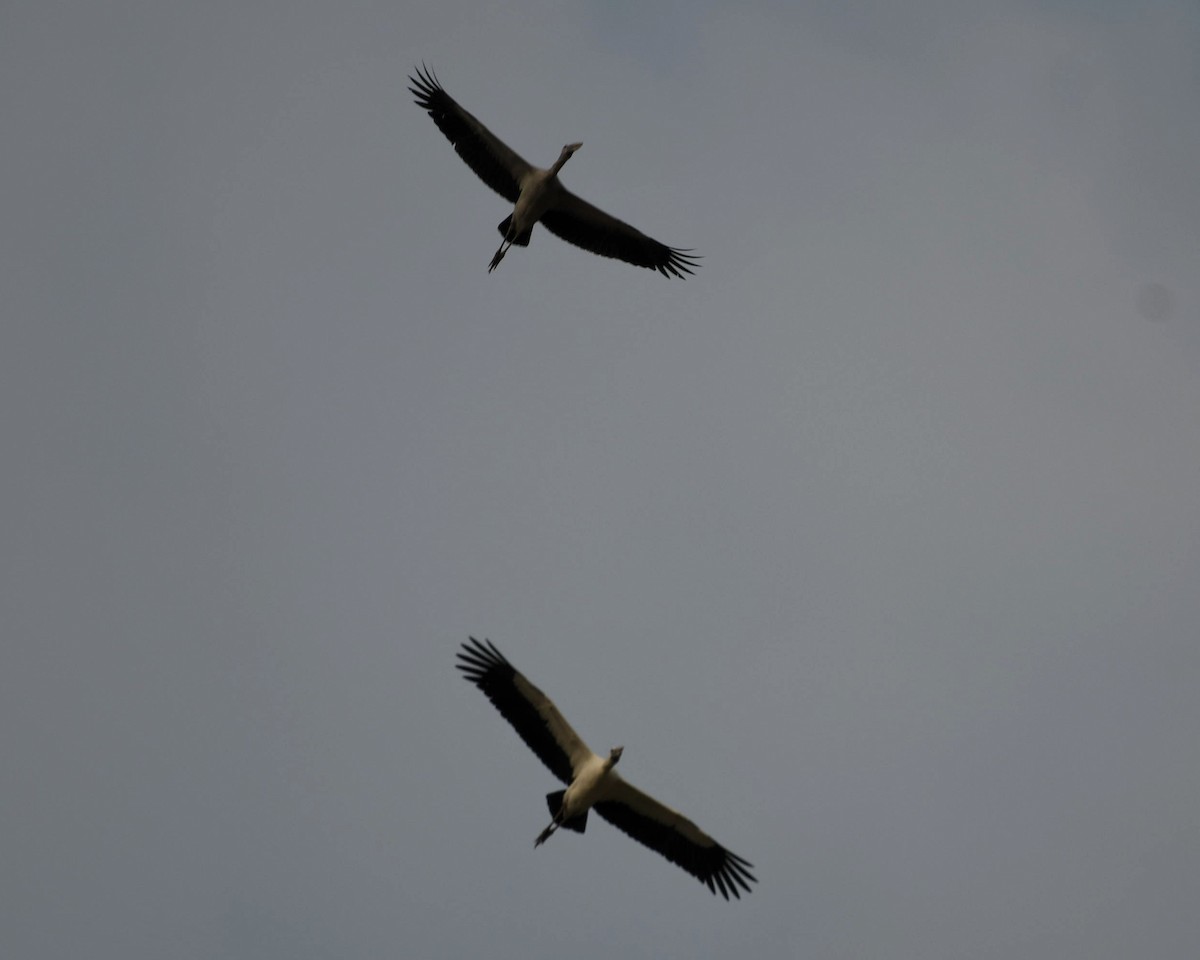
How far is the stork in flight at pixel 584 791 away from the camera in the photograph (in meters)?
25.7

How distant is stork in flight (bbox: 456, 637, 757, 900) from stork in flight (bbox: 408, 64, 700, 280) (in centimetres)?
837

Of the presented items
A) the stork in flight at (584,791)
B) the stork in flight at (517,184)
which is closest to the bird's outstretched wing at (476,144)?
the stork in flight at (517,184)

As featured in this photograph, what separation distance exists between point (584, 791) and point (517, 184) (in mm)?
11037

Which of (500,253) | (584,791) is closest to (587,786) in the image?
(584,791)

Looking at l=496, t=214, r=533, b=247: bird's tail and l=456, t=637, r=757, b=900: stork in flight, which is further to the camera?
l=496, t=214, r=533, b=247: bird's tail

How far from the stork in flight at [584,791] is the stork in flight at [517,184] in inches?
330

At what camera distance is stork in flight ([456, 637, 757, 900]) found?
2567 cm

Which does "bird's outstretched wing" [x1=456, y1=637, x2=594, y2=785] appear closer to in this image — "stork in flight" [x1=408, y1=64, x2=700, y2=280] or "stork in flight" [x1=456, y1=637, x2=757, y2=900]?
"stork in flight" [x1=456, y1=637, x2=757, y2=900]

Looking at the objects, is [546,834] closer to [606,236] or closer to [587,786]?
[587,786]

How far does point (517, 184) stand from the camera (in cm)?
3134

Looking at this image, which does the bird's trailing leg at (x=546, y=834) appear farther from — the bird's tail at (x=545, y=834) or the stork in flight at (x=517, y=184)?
the stork in flight at (x=517, y=184)

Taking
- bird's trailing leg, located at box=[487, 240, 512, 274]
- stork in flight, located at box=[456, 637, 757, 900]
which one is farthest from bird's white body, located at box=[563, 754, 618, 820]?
bird's trailing leg, located at box=[487, 240, 512, 274]

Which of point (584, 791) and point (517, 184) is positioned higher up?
point (517, 184)

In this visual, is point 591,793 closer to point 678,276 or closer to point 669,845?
point 669,845
